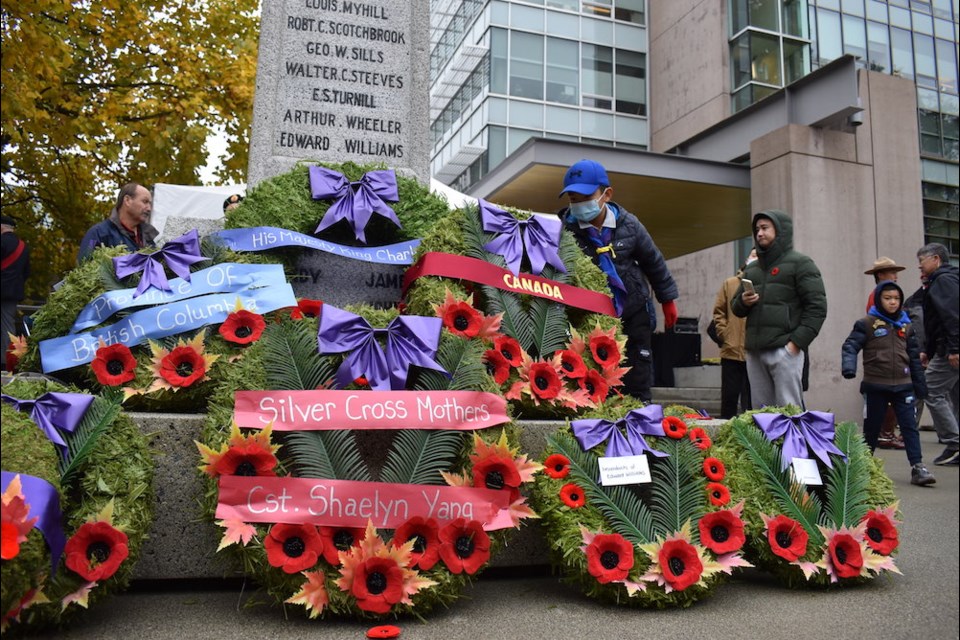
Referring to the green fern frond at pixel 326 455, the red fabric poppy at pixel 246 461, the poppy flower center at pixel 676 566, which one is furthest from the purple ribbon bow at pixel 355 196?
the poppy flower center at pixel 676 566

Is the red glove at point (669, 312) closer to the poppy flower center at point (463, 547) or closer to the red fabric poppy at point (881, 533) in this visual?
the red fabric poppy at point (881, 533)

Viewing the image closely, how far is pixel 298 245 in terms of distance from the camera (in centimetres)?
452

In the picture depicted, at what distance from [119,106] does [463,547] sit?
31.9ft

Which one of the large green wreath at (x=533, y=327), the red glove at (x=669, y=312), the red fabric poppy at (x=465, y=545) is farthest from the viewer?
the red glove at (x=669, y=312)

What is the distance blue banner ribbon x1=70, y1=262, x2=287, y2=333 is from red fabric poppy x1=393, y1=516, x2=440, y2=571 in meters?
1.55

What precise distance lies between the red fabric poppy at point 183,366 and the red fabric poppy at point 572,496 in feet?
5.17

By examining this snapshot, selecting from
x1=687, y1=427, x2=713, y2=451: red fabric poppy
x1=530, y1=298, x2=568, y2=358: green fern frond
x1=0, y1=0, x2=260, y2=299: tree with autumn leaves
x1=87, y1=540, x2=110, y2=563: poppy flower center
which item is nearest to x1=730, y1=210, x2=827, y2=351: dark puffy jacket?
x1=530, y1=298, x2=568, y2=358: green fern frond

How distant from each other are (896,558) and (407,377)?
102 inches

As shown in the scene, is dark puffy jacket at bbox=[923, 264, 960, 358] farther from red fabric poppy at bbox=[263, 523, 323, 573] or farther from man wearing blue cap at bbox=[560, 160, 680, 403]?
red fabric poppy at bbox=[263, 523, 323, 573]

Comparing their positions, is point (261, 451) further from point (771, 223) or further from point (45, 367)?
point (771, 223)

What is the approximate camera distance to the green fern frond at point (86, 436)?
8.71 ft

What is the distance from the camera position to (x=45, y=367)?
351 centimetres

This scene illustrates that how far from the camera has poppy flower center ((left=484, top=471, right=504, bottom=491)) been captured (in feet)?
9.74

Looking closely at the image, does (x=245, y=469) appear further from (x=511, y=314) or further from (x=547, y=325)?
(x=547, y=325)
